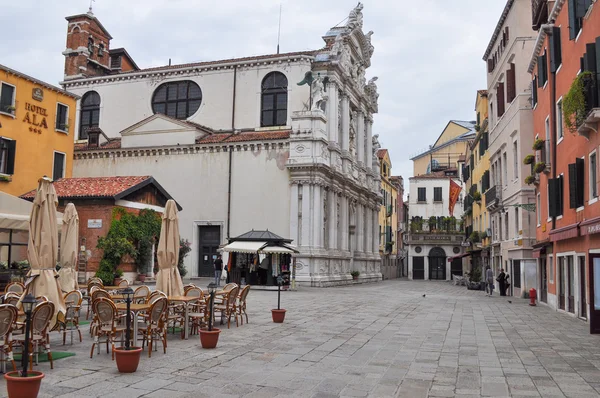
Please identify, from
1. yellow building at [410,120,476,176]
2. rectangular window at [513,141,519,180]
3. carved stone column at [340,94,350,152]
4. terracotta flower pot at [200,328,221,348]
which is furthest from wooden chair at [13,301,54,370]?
yellow building at [410,120,476,176]

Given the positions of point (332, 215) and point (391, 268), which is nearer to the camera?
point (332, 215)

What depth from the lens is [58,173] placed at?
2919cm

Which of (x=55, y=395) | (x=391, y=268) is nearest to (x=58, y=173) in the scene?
(x=55, y=395)

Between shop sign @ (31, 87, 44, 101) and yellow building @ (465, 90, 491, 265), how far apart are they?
24.9 m

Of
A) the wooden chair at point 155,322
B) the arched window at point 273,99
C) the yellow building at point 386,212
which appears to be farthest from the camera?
the yellow building at point 386,212

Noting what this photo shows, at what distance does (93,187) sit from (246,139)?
11293mm

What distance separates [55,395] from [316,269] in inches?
1035

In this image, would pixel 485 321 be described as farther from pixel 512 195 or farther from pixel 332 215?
pixel 332 215

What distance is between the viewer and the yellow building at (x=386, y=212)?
58281 mm

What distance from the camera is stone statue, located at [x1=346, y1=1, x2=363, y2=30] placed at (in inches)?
1592

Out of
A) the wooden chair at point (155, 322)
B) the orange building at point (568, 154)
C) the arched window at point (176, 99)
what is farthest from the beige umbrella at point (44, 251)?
the arched window at point (176, 99)

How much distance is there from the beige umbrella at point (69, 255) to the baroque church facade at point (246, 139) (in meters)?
17.5

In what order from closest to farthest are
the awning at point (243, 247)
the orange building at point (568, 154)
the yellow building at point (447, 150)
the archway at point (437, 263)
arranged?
the orange building at point (568, 154)
the awning at point (243, 247)
the archway at point (437, 263)
the yellow building at point (447, 150)

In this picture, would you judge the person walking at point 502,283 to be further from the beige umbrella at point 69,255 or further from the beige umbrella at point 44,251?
the beige umbrella at point 44,251
